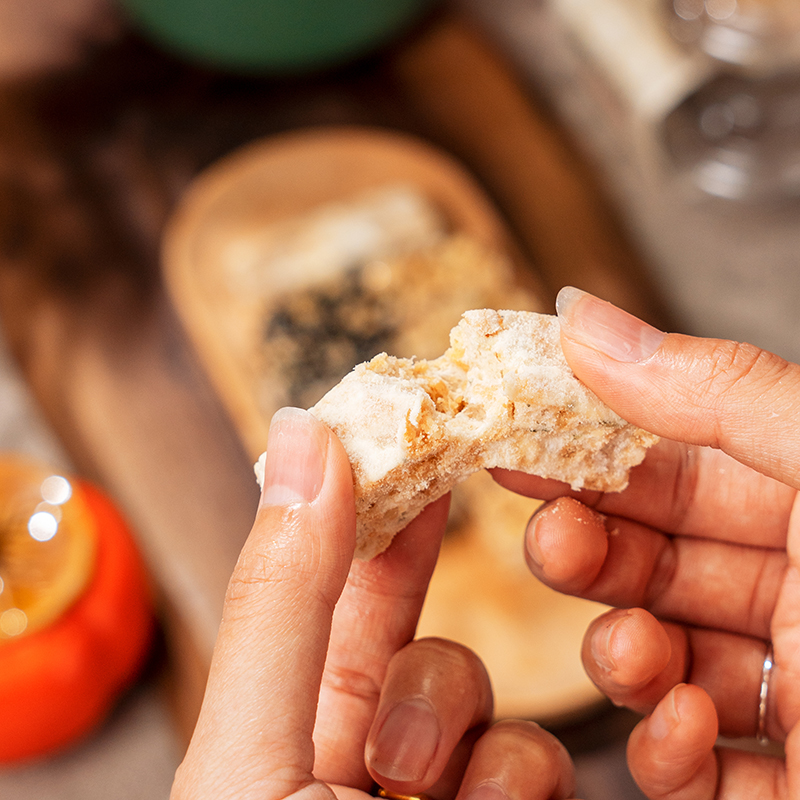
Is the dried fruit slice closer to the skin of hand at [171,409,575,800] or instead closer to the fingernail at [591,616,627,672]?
the skin of hand at [171,409,575,800]

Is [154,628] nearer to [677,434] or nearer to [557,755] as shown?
[557,755]

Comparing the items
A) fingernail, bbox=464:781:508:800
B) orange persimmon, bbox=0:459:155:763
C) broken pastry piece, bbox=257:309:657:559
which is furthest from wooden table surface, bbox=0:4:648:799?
broken pastry piece, bbox=257:309:657:559

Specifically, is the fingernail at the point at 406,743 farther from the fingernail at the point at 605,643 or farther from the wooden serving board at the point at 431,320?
the wooden serving board at the point at 431,320

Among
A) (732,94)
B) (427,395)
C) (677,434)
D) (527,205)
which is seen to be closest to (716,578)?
(677,434)

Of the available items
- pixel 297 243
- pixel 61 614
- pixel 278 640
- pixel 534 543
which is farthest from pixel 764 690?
pixel 297 243

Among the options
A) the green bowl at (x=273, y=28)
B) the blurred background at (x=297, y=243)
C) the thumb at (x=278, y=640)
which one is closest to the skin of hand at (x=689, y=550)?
the thumb at (x=278, y=640)

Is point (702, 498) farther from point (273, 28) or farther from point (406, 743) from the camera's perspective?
point (273, 28)
